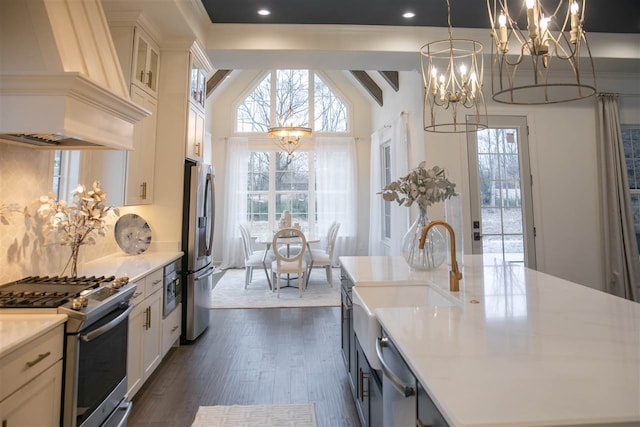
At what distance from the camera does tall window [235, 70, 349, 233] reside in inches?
275

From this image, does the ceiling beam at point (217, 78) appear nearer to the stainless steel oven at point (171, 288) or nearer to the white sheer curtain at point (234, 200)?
the white sheer curtain at point (234, 200)

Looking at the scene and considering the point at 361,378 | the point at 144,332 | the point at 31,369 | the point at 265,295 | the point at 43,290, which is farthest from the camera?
the point at 265,295

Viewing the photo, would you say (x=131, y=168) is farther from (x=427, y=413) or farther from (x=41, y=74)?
(x=427, y=413)

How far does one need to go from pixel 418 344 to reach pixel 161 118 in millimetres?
3094

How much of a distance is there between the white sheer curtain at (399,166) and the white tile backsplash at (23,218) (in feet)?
11.7

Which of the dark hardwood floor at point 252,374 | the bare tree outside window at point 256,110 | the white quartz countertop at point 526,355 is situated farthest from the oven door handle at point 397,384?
the bare tree outside window at point 256,110

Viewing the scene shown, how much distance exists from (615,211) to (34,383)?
5.06 meters

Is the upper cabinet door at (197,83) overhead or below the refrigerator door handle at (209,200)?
overhead

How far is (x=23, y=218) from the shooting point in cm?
182

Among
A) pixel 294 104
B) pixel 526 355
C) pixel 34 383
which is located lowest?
pixel 34 383

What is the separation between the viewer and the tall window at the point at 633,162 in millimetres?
3746

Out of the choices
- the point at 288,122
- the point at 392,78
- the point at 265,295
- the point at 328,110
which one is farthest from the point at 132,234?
the point at 328,110

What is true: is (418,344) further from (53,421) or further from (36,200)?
(36,200)

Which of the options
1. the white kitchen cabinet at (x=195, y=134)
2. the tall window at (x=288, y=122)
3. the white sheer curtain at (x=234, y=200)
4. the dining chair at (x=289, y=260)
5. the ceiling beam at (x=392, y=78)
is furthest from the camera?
the tall window at (x=288, y=122)
